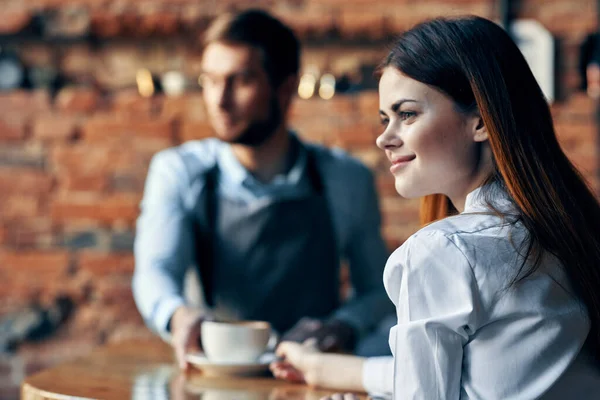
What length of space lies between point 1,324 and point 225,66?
1475 millimetres

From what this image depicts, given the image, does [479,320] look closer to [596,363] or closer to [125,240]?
[596,363]

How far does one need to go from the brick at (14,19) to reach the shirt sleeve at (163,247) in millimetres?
1207

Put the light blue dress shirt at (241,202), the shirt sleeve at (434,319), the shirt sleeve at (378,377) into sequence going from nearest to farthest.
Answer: the shirt sleeve at (434,319) → the shirt sleeve at (378,377) → the light blue dress shirt at (241,202)

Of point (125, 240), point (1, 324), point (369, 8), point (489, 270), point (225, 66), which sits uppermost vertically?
point (369, 8)

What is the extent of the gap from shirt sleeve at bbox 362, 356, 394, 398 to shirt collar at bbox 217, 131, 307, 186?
855 millimetres

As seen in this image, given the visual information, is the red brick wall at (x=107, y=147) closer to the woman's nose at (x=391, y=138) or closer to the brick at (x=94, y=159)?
the brick at (x=94, y=159)

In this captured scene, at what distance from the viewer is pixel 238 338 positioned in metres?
1.32

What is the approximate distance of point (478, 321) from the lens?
32.8 inches

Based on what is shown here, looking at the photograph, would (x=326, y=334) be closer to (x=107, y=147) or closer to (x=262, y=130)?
(x=262, y=130)

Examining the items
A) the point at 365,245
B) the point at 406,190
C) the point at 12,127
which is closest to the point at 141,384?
the point at 406,190

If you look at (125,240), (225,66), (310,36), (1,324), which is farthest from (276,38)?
(1,324)

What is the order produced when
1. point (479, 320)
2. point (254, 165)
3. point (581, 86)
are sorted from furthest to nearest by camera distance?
point (581, 86) < point (254, 165) < point (479, 320)

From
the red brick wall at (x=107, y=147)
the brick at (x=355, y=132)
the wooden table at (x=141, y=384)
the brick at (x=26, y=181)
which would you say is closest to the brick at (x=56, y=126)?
the red brick wall at (x=107, y=147)

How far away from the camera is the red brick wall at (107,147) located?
2.86m
